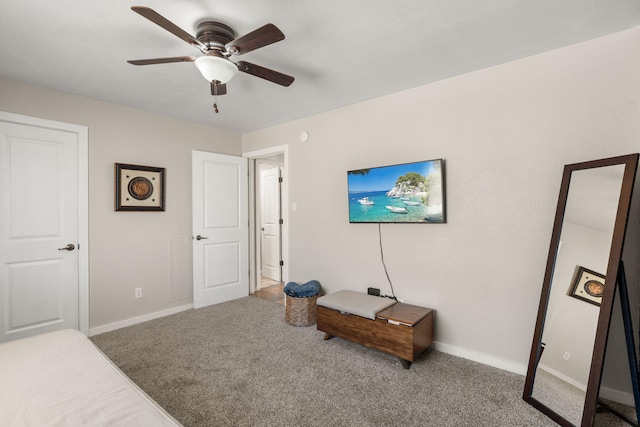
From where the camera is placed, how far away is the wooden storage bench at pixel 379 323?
94.7 inches

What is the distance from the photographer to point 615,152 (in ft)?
6.55

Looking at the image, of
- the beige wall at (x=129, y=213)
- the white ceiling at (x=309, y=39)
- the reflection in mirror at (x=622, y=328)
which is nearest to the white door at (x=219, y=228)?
the beige wall at (x=129, y=213)

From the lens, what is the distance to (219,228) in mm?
4172

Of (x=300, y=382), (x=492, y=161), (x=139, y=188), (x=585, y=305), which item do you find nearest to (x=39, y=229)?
(x=139, y=188)

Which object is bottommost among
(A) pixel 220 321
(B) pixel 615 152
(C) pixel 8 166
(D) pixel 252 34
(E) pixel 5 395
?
(A) pixel 220 321

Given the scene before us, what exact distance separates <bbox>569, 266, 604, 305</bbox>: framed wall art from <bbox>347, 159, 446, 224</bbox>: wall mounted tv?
99 centimetres

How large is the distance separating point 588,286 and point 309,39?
7.69 ft

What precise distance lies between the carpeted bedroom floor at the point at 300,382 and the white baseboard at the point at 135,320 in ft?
0.32

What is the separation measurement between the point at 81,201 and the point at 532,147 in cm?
415

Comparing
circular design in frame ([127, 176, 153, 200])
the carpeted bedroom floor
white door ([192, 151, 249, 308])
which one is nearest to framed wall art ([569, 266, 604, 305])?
the carpeted bedroom floor

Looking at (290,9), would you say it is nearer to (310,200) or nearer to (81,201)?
(310,200)

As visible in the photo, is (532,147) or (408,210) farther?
(408,210)

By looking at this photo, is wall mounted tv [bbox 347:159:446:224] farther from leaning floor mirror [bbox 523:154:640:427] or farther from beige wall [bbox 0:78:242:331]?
beige wall [bbox 0:78:242:331]

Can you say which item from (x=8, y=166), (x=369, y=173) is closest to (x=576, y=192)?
(x=369, y=173)
